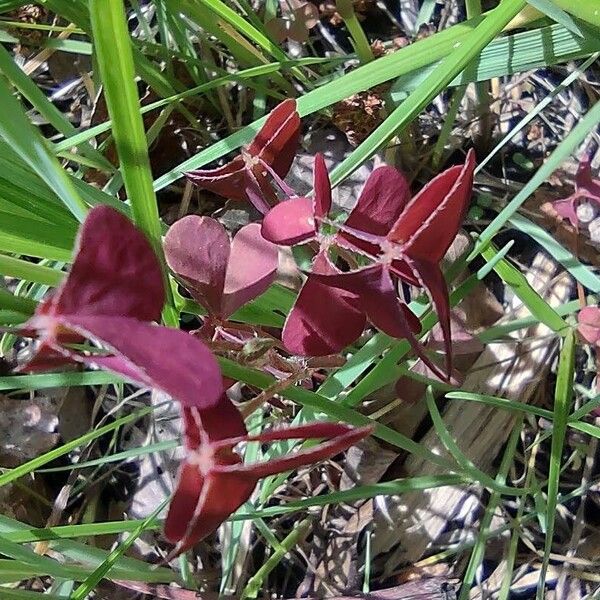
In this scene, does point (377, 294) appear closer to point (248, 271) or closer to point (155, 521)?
point (248, 271)

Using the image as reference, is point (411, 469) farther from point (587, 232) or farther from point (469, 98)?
point (469, 98)

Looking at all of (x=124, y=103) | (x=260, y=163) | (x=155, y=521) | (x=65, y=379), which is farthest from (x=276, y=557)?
(x=124, y=103)

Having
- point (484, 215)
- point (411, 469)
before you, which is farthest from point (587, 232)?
→ point (411, 469)

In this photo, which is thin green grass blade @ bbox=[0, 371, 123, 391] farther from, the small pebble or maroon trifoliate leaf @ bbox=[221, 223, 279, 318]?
the small pebble

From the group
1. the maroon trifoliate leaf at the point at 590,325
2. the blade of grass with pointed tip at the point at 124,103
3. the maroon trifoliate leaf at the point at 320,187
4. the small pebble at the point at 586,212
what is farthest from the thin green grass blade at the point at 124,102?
the small pebble at the point at 586,212

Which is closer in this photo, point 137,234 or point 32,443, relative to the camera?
point 137,234

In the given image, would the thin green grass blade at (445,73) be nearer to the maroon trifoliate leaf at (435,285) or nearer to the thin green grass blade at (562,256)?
the maroon trifoliate leaf at (435,285)
